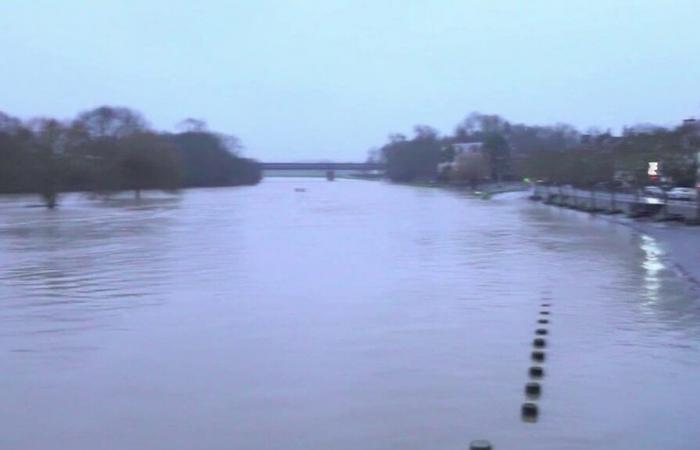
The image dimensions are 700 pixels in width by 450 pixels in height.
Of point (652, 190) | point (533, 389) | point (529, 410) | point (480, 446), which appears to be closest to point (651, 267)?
point (533, 389)

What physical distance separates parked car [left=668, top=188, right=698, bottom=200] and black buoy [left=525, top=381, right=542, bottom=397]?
34309mm

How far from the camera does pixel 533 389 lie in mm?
9031

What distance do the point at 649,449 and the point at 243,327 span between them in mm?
6783

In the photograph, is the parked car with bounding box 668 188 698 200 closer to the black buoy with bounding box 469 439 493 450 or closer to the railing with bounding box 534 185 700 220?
the railing with bounding box 534 185 700 220

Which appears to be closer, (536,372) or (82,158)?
(536,372)

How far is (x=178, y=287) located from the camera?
17.5 metres

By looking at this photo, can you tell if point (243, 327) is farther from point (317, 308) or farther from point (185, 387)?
point (185, 387)

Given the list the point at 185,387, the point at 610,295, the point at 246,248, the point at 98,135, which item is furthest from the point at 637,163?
the point at 98,135

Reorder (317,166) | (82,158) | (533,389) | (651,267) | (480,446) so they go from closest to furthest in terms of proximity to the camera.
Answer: (480,446) < (533,389) < (651,267) < (82,158) < (317,166)

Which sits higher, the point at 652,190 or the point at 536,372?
the point at 536,372

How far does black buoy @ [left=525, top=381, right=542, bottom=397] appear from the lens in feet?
29.2

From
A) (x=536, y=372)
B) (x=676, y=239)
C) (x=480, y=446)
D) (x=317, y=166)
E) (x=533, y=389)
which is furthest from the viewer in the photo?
(x=317, y=166)

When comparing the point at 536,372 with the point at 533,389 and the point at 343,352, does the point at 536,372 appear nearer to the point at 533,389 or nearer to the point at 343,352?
the point at 533,389

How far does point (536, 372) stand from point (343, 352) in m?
2.26
